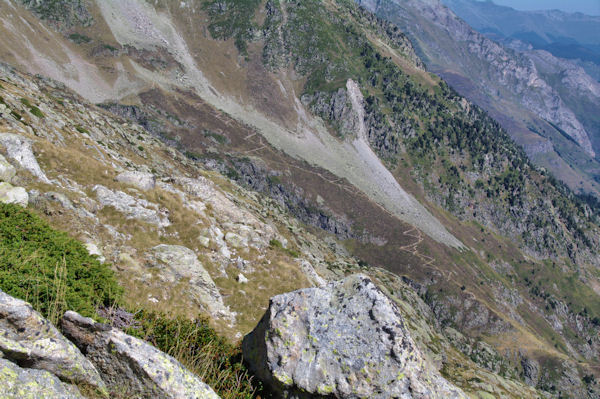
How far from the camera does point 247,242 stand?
110ft

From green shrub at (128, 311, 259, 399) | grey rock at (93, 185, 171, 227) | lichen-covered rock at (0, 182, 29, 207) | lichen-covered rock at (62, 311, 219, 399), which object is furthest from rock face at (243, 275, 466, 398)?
grey rock at (93, 185, 171, 227)

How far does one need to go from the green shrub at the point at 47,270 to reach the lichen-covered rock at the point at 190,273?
24.1 feet

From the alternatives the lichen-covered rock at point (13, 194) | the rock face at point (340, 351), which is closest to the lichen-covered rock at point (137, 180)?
the lichen-covered rock at point (13, 194)

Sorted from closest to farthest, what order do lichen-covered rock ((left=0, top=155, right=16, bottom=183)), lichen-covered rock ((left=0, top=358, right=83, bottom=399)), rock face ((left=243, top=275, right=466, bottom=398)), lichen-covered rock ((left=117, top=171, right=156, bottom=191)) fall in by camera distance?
lichen-covered rock ((left=0, top=358, right=83, bottom=399)) → rock face ((left=243, top=275, right=466, bottom=398)) → lichen-covered rock ((left=0, top=155, right=16, bottom=183)) → lichen-covered rock ((left=117, top=171, right=156, bottom=191))

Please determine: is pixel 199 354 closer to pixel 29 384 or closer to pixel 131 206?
pixel 29 384

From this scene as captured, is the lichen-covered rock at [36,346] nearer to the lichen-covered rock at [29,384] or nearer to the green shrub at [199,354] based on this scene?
the lichen-covered rock at [29,384]

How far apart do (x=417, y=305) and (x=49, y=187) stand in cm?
15214

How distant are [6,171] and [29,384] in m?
20.5

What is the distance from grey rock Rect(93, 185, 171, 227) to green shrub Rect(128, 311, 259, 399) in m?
15.9

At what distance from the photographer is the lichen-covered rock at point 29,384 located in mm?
5956

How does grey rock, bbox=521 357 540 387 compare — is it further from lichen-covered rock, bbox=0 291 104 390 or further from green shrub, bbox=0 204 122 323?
lichen-covered rock, bbox=0 291 104 390

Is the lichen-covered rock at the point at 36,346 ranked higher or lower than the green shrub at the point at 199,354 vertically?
higher

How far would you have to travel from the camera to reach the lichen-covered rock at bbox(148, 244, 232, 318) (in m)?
22.1

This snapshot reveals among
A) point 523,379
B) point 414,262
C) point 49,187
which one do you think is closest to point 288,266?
point 49,187
